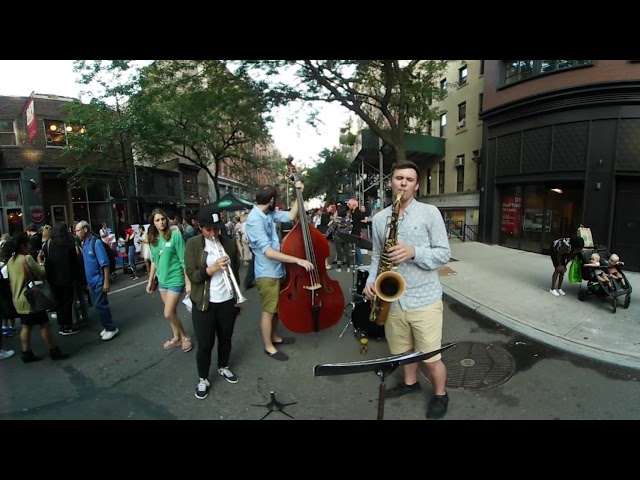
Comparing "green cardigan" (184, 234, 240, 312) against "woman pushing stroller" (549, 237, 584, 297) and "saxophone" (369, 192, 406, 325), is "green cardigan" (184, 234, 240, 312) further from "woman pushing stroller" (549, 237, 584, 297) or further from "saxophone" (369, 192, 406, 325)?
"woman pushing stroller" (549, 237, 584, 297)

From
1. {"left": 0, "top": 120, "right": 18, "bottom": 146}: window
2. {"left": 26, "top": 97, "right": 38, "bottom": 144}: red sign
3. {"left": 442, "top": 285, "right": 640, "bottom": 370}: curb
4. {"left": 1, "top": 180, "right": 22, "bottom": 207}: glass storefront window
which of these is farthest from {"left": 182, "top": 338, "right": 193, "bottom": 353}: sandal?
{"left": 0, "top": 120, "right": 18, "bottom": 146}: window

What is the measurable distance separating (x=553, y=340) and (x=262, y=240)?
4134 mm

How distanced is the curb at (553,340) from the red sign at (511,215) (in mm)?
8047

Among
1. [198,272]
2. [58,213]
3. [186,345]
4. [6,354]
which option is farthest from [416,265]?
[58,213]

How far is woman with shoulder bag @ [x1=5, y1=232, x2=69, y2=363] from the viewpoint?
4.12 metres

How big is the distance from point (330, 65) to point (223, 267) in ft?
34.8

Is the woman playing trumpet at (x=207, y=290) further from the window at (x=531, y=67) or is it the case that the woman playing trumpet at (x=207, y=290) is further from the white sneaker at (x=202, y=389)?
the window at (x=531, y=67)

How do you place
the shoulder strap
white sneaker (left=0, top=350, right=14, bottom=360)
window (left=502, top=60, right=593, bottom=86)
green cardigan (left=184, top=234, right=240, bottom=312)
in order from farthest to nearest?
1. window (left=502, top=60, right=593, bottom=86)
2. white sneaker (left=0, top=350, right=14, bottom=360)
3. the shoulder strap
4. green cardigan (left=184, top=234, right=240, bottom=312)

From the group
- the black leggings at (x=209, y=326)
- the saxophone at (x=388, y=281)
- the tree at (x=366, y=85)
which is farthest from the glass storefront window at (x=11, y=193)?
the saxophone at (x=388, y=281)

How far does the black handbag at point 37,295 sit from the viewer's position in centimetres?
407

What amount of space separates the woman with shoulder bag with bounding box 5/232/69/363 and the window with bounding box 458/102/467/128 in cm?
2018

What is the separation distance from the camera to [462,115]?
62.6 ft

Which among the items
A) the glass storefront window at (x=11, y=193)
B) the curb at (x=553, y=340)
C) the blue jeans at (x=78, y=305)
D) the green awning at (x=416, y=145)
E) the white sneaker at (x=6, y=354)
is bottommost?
the white sneaker at (x=6, y=354)

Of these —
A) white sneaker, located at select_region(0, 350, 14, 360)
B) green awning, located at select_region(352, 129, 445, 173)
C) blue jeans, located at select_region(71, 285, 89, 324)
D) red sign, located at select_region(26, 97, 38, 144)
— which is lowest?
white sneaker, located at select_region(0, 350, 14, 360)
